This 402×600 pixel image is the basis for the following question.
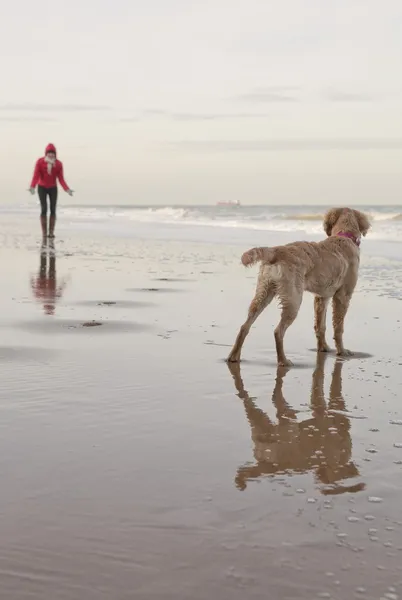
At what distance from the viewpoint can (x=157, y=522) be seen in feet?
8.90

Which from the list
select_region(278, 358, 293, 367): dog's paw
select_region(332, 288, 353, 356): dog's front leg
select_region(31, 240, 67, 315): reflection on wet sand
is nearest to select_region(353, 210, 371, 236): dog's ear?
select_region(332, 288, 353, 356): dog's front leg

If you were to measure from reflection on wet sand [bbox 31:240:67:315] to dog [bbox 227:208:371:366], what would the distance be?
2.54 m

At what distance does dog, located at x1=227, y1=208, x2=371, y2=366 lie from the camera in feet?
19.2

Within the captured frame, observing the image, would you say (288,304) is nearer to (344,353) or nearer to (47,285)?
(344,353)

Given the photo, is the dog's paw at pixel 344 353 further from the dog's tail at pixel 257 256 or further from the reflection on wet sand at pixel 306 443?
the reflection on wet sand at pixel 306 443

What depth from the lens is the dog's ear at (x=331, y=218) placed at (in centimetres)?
706

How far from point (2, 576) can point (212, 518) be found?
77cm

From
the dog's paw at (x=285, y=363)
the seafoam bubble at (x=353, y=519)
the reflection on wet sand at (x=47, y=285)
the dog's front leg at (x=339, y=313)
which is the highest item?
the dog's front leg at (x=339, y=313)

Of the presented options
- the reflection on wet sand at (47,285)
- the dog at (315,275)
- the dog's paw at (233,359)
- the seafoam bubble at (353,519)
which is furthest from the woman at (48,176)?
the seafoam bubble at (353,519)

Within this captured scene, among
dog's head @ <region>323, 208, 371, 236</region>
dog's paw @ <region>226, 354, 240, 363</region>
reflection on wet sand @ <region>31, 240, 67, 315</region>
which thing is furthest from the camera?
reflection on wet sand @ <region>31, 240, 67, 315</region>

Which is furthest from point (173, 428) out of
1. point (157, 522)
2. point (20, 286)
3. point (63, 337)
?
point (20, 286)

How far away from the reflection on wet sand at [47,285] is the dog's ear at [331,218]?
275cm

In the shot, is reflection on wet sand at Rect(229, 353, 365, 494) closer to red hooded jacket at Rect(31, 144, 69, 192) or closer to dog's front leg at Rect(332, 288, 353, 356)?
dog's front leg at Rect(332, 288, 353, 356)

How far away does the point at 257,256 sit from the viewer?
5.70 metres
